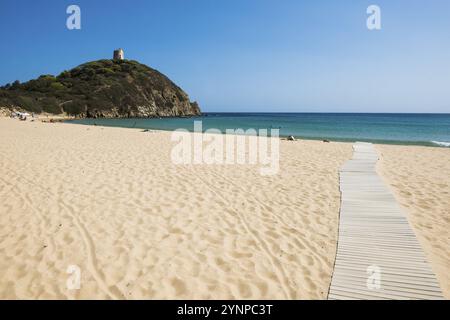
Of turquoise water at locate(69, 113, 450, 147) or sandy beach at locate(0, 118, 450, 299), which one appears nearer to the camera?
sandy beach at locate(0, 118, 450, 299)

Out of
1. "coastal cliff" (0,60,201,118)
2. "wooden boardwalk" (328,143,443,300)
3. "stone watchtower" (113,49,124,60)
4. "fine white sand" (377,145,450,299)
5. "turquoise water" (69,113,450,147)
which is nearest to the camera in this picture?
"wooden boardwalk" (328,143,443,300)

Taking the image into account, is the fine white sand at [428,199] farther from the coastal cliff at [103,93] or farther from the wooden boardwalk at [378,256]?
the coastal cliff at [103,93]

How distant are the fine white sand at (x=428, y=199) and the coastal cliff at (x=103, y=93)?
60.4m

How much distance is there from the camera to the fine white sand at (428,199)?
14.4ft

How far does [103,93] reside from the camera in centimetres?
7544

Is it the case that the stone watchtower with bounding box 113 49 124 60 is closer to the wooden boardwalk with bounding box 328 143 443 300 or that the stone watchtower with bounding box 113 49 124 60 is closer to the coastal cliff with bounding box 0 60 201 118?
the coastal cliff with bounding box 0 60 201 118

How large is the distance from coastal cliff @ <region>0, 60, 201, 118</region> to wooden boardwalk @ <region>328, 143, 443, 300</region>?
60727mm

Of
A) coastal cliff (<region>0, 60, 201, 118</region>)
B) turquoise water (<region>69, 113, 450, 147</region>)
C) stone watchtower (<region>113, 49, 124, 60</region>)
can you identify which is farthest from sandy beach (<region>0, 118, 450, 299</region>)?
stone watchtower (<region>113, 49, 124, 60</region>)

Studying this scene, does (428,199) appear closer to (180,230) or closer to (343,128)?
(180,230)

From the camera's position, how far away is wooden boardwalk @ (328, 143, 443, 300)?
3.53 metres

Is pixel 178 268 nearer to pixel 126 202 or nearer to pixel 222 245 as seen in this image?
pixel 222 245
